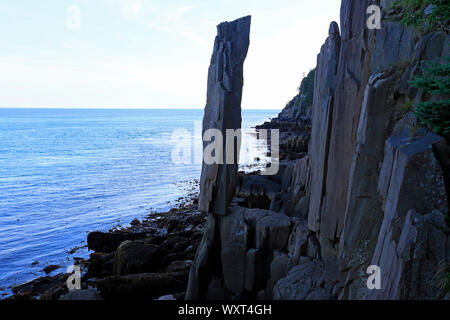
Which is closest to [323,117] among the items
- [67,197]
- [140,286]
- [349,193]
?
[349,193]

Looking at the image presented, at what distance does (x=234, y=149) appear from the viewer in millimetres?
13320

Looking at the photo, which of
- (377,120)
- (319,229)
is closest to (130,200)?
(319,229)

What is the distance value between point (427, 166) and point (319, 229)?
4894 millimetres

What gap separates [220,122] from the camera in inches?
512

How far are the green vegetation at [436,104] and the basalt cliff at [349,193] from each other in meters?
0.24

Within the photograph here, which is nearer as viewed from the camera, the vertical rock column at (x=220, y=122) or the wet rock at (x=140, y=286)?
the vertical rock column at (x=220, y=122)

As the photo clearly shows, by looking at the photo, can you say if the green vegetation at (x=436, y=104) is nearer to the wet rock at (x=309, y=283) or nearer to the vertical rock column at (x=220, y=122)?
the wet rock at (x=309, y=283)

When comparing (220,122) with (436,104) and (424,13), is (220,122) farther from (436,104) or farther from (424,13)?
(436,104)

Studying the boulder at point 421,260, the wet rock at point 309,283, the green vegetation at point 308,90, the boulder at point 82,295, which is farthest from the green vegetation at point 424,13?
the green vegetation at point 308,90

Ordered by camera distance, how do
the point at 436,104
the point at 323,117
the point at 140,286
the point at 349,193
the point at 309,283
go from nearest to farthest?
the point at 436,104, the point at 349,193, the point at 309,283, the point at 323,117, the point at 140,286

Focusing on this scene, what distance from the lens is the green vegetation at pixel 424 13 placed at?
6562 mm

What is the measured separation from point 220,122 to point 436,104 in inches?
314
